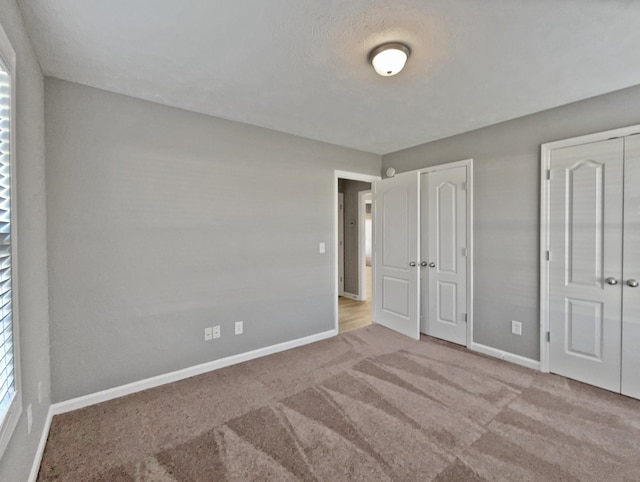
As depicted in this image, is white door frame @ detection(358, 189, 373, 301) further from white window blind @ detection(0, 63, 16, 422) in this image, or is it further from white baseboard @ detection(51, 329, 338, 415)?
white window blind @ detection(0, 63, 16, 422)

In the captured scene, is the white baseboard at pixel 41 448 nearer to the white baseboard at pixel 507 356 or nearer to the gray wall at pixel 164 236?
the gray wall at pixel 164 236

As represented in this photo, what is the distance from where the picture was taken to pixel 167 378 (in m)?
2.58

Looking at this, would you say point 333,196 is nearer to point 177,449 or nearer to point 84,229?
point 84,229

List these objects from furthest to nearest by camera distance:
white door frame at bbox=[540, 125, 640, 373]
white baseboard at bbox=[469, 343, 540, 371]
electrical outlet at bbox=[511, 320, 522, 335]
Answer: electrical outlet at bbox=[511, 320, 522, 335], white baseboard at bbox=[469, 343, 540, 371], white door frame at bbox=[540, 125, 640, 373]

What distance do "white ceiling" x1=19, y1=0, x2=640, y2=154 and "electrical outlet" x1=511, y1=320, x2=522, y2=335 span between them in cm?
205

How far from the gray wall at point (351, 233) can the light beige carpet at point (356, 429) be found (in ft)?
9.89

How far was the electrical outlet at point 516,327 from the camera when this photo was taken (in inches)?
117

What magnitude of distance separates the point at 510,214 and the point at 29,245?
12.6 feet

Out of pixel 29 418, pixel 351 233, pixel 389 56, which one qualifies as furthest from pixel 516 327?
pixel 29 418

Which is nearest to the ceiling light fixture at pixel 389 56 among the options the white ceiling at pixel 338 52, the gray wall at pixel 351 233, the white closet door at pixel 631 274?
the white ceiling at pixel 338 52

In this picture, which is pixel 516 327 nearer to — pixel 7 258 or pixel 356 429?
pixel 356 429

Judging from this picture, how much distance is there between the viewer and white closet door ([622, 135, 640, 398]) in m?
2.30

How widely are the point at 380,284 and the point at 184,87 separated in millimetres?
3218

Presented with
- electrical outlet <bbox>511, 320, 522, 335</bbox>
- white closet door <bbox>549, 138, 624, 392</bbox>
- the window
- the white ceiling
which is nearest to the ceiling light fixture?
the white ceiling
